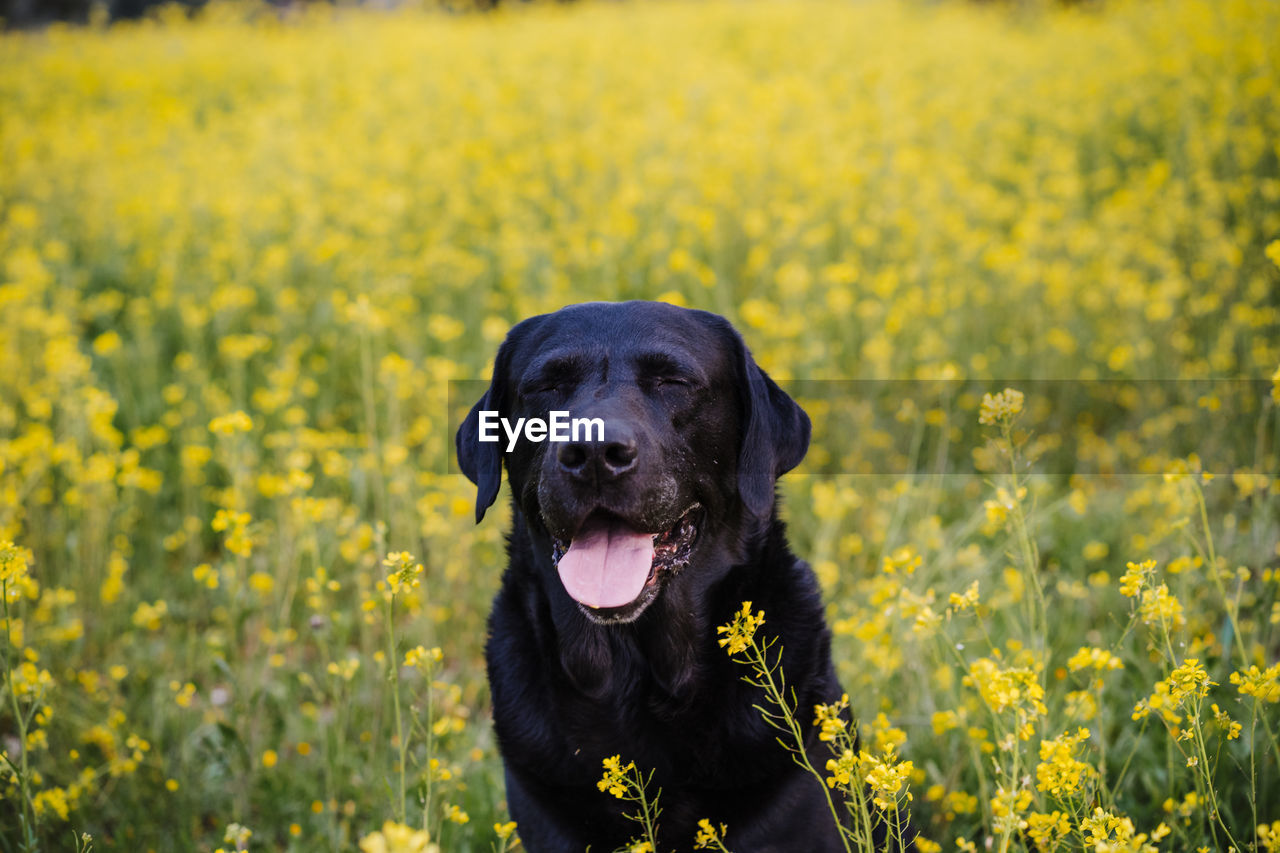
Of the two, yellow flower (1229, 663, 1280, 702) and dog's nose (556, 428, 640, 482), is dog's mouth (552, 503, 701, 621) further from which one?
yellow flower (1229, 663, 1280, 702)

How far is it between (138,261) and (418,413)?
3.12 meters

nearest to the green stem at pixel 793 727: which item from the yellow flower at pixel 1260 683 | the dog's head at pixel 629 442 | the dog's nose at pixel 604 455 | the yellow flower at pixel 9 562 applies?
the dog's head at pixel 629 442

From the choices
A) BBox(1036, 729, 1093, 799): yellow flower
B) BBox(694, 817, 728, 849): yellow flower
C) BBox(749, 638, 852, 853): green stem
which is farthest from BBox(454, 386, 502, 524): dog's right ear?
BBox(1036, 729, 1093, 799): yellow flower

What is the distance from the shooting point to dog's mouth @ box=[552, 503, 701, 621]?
79.5 inches

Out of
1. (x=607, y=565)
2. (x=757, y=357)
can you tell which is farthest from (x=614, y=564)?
(x=757, y=357)

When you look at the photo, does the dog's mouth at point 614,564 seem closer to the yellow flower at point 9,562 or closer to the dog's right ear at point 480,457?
the dog's right ear at point 480,457

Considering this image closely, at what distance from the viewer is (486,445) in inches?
97.8

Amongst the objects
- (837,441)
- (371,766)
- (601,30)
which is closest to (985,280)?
(837,441)

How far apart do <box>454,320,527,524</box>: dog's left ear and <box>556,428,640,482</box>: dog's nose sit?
445mm

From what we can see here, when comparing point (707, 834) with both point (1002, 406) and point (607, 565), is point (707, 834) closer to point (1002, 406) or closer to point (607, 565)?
point (607, 565)

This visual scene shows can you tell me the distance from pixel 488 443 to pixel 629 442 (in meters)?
0.62

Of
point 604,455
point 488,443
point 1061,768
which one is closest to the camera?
point 1061,768

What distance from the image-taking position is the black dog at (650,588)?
6.66ft

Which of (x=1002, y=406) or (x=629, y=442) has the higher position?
(x=1002, y=406)
